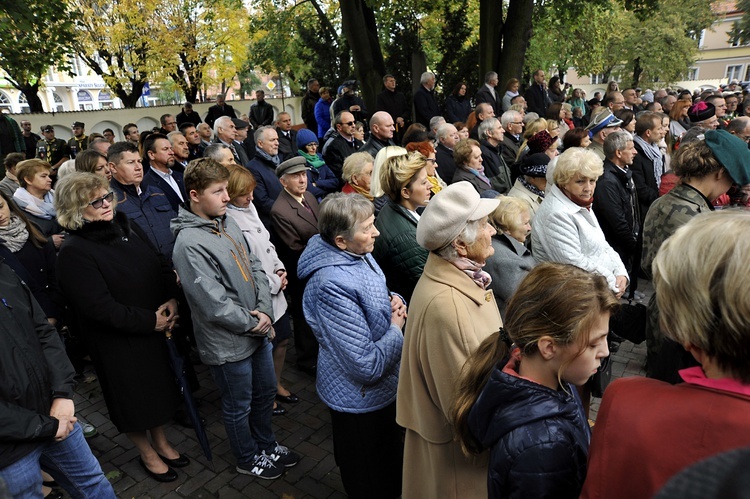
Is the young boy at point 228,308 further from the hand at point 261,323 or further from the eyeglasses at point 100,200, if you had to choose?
the eyeglasses at point 100,200

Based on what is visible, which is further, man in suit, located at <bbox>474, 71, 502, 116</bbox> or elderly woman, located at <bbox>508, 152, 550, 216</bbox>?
man in suit, located at <bbox>474, 71, 502, 116</bbox>

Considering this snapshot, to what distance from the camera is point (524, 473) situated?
1.41 meters

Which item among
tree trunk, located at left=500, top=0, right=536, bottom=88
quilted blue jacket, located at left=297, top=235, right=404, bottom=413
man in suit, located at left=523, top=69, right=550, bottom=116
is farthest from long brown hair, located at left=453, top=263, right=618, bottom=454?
tree trunk, located at left=500, top=0, right=536, bottom=88

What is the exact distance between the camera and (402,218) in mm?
3363

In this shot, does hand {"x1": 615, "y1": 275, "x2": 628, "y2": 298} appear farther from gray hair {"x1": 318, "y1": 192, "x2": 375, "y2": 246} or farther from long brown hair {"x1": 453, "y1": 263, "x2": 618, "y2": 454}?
long brown hair {"x1": 453, "y1": 263, "x2": 618, "y2": 454}

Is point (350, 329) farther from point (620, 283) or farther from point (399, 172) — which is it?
point (620, 283)

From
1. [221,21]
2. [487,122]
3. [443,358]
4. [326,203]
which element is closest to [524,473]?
[443,358]

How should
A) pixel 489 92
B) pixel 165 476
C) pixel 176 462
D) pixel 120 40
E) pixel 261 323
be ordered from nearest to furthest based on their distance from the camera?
pixel 261 323 < pixel 165 476 < pixel 176 462 < pixel 489 92 < pixel 120 40

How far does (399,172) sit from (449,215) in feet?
3.79

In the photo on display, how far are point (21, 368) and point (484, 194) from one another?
3.68m

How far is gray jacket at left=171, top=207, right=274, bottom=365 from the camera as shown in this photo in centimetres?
299

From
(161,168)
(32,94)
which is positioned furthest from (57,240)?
(32,94)

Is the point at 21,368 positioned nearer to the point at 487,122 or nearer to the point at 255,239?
the point at 255,239

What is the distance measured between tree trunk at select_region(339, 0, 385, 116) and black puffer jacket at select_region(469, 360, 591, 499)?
1211 centimetres
